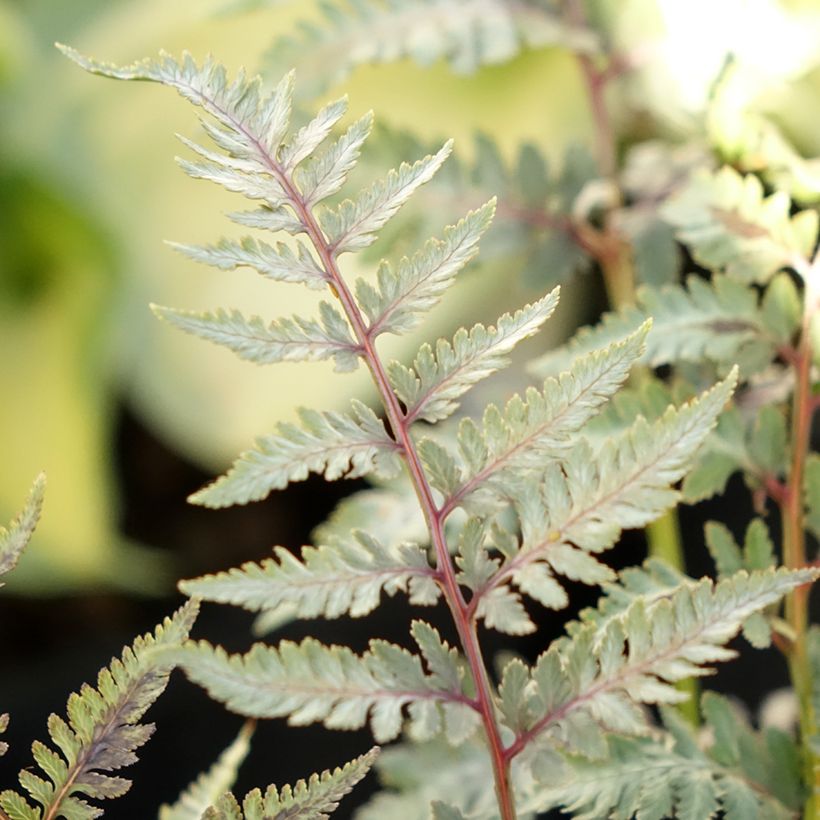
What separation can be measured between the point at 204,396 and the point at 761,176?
2.19ft

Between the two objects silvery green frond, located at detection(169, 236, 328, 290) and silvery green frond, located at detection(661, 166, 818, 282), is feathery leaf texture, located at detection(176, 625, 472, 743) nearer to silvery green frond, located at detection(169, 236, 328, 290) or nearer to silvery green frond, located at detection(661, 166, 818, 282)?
silvery green frond, located at detection(169, 236, 328, 290)

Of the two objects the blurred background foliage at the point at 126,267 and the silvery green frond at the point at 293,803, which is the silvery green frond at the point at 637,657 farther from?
the blurred background foliage at the point at 126,267

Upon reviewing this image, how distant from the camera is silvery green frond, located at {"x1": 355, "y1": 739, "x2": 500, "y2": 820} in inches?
17.3

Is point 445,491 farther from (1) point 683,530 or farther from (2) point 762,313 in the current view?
(1) point 683,530

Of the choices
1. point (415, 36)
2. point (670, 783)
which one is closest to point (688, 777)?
point (670, 783)

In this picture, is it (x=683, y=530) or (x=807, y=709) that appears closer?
(x=807, y=709)

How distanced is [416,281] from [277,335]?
0.12 ft

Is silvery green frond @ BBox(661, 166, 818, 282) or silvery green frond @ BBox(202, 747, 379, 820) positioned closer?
silvery green frond @ BBox(202, 747, 379, 820)

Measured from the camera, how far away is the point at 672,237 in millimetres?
476

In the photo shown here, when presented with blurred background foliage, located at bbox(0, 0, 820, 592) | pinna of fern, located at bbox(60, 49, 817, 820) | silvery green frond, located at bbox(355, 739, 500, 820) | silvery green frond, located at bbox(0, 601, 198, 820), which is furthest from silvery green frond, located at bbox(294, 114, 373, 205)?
blurred background foliage, located at bbox(0, 0, 820, 592)

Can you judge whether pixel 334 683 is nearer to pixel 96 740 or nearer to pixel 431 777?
pixel 96 740

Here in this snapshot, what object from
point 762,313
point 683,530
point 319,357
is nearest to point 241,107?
point 319,357

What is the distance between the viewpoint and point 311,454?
0.84 feet

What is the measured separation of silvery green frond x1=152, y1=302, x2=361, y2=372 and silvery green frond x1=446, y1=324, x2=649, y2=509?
4 centimetres
